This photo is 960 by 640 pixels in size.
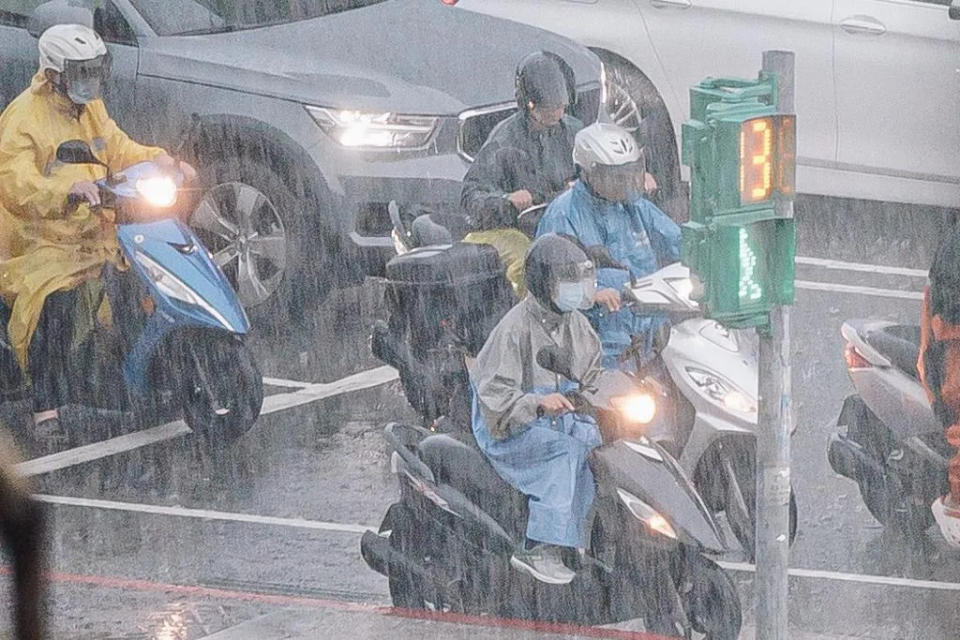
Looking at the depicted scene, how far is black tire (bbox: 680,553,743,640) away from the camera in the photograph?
6.43 meters

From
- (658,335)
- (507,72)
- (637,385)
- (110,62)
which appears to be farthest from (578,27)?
(637,385)

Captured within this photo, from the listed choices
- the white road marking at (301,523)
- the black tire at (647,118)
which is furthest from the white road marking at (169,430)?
the black tire at (647,118)

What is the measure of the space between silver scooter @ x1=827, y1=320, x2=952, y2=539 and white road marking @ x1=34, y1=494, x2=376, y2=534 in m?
2.20

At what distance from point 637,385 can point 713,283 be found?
1051 mm

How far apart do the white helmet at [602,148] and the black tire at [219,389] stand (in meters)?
2.04

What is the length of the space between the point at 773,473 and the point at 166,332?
11.9 ft

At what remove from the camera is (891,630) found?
7.31m

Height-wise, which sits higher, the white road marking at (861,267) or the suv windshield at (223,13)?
the suv windshield at (223,13)

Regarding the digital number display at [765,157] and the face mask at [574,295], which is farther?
the face mask at [574,295]

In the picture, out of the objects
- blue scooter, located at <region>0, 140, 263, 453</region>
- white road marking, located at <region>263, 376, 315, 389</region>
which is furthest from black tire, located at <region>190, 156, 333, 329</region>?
blue scooter, located at <region>0, 140, 263, 453</region>

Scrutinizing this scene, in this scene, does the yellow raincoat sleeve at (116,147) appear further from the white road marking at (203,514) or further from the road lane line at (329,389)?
the white road marking at (203,514)

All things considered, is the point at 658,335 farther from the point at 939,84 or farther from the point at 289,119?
the point at 939,84

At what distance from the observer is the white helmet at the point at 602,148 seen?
743 cm

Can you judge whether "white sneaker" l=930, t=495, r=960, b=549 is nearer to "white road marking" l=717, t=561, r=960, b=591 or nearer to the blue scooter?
"white road marking" l=717, t=561, r=960, b=591
